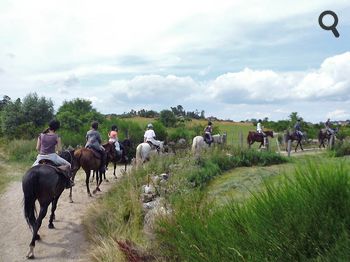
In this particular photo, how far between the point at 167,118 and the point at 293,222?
44759 millimetres

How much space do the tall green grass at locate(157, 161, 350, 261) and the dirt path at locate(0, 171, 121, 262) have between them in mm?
4964

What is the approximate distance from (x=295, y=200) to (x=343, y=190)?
0.36m

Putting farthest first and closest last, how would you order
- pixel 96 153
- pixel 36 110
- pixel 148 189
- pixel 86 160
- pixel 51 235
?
pixel 36 110
pixel 96 153
pixel 86 160
pixel 51 235
pixel 148 189

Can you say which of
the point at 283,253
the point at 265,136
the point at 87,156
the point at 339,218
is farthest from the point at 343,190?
the point at 265,136

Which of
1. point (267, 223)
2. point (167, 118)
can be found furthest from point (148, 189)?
point (167, 118)

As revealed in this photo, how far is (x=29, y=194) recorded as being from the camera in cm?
896

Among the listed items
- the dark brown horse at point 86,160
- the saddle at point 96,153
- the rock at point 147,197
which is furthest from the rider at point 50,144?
the saddle at point 96,153

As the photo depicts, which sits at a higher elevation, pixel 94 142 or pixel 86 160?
pixel 94 142

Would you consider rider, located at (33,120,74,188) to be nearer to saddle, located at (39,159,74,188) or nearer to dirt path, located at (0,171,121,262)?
saddle, located at (39,159,74,188)

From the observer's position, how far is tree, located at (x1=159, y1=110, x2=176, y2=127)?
46844 millimetres

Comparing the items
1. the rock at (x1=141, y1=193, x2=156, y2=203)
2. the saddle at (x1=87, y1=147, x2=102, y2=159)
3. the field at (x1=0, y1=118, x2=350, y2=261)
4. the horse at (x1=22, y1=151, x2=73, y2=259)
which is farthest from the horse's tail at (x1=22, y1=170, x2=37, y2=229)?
the saddle at (x1=87, y1=147, x2=102, y2=159)

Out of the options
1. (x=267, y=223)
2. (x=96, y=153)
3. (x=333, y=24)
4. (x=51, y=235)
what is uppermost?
(x=333, y=24)

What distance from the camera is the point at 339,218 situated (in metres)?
3.03

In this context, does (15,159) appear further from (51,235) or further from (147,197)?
(147,197)
